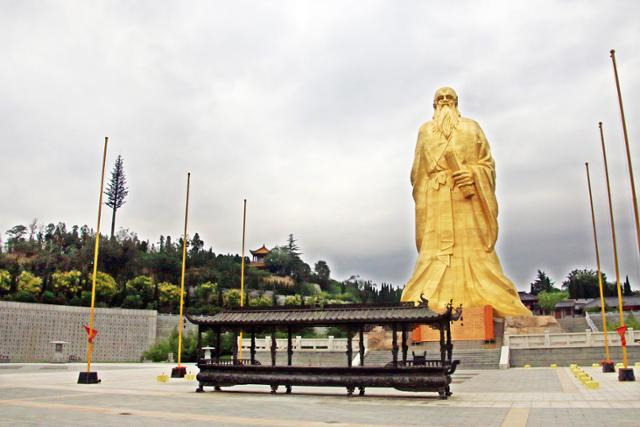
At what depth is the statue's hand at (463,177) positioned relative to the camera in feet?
→ 124

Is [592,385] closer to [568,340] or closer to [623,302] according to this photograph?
[568,340]

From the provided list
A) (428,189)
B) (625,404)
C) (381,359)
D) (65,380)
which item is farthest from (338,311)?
(428,189)

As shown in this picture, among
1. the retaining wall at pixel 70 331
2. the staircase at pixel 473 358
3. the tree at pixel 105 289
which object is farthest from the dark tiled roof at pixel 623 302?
the tree at pixel 105 289

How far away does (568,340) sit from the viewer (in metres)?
28.8

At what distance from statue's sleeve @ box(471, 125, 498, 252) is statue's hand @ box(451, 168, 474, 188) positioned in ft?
1.03

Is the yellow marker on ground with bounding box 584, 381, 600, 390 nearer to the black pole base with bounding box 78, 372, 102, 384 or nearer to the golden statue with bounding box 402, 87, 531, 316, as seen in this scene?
the black pole base with bounding box 78, 372, 102, 384

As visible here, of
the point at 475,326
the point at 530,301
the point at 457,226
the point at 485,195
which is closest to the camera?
the point at 475,326

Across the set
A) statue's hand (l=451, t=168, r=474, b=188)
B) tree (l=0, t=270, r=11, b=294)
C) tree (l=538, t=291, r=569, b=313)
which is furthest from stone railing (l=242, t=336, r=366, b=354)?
tree (l=538, t=291, r=569, b=313)

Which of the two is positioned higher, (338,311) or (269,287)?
(269,287)

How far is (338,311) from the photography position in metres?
17.1

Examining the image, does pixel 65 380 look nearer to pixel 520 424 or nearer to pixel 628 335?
pixel 520 424

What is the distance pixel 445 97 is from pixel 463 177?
6.12m

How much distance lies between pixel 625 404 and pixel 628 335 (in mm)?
17643

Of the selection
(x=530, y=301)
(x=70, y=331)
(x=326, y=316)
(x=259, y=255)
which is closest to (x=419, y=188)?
(x=326, y=316)
